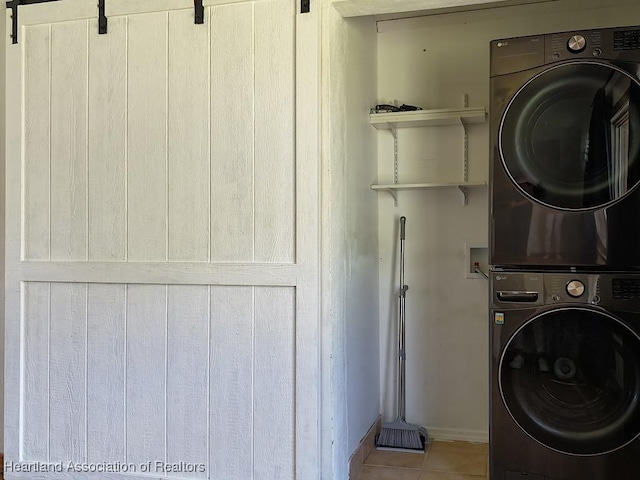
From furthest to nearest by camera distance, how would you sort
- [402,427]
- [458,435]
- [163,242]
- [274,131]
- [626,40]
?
[458,435] < [402,427] < [163,242] < [274,131] < [626,40]

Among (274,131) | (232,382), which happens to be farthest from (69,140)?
(232,382)

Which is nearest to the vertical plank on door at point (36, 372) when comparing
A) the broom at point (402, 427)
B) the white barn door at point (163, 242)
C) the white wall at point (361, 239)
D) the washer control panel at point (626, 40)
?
the white barn door at point (163, 242)

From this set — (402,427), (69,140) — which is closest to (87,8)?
(69,140)

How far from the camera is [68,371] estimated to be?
2408mm

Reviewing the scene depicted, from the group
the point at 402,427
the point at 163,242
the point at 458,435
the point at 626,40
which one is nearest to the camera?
the point at 626,40

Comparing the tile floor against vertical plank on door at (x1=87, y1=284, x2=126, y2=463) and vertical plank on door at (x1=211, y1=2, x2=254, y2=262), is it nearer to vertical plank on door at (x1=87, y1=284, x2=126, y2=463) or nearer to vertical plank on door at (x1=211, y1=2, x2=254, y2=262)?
vertical plank on door at (x1=87, y1=284, x2=126, y2=463)

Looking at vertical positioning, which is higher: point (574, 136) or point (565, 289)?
point (574, 136)

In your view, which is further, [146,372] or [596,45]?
[146,372]

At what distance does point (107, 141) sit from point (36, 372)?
1.00 m

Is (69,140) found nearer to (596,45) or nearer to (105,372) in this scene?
(105,372)

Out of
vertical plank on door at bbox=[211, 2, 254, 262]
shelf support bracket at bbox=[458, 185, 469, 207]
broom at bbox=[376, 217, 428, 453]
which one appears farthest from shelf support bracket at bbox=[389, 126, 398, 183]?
vertical plank on door at bbox=[211, 2, 254, 262]

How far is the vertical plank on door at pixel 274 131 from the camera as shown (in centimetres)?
218

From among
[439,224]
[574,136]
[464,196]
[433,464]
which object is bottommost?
[433,464]

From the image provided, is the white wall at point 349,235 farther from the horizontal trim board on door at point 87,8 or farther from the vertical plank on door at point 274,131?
the horizontal trim board on door at point 87,8
